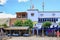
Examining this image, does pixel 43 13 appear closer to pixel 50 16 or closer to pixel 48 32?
pixel 50 16

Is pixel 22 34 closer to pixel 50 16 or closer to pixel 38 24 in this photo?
pixel 38 24

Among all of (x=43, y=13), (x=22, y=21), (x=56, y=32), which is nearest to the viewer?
(x=56, y=32)

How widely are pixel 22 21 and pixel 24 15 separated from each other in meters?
3.28

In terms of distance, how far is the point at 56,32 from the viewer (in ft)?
107

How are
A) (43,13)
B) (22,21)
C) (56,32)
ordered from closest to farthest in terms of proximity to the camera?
1. (56,32)
2. (22,21)
3. (43,13)

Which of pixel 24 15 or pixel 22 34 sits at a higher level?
pixel 24 15

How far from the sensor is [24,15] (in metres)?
41.2

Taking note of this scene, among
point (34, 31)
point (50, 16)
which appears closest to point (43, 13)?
point (50, 16)

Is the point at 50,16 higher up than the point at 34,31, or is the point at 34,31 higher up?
the point at 50,16

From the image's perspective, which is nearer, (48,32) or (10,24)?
(48,32)

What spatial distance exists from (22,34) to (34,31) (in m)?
2.58

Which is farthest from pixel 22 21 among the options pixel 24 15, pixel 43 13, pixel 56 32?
pixel 56 32

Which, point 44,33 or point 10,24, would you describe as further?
point 10,24

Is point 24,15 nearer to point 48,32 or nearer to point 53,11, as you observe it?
point 53,11
